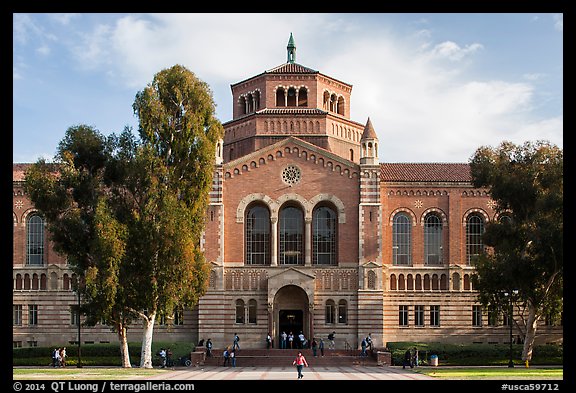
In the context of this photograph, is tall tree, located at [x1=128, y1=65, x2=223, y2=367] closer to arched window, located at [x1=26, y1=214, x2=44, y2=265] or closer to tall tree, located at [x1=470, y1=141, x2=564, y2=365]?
tall tree, located at [x1=470, y1=141, x2=564, y2=365]

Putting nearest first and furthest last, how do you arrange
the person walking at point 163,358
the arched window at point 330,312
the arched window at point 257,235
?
the person walking at point 163,358, the arched window at point 330,312, the arched window at point 257,235

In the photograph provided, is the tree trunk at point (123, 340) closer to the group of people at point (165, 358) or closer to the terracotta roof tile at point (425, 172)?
the group of people at point (165, 358)

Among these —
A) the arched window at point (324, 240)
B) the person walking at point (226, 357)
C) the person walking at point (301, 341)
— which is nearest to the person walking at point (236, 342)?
the person walking at point (226, 357)

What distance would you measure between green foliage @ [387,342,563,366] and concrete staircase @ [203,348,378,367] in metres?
2.75

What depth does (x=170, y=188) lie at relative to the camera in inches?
1938

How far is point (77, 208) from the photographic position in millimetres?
47875

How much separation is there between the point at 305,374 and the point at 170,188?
13.6 meters

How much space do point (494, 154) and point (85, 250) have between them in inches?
1055

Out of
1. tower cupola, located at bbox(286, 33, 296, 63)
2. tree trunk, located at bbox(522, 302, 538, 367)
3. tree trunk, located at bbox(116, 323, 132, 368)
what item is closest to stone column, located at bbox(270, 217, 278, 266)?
tower cupola, located at bbox(286, 33, 296, 63)

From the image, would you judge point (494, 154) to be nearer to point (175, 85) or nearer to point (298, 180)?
point (298, 180)

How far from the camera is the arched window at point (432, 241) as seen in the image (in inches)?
2640

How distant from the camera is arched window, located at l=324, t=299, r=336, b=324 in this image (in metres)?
64.1

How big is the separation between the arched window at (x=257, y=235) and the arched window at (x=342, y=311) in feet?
21.7
